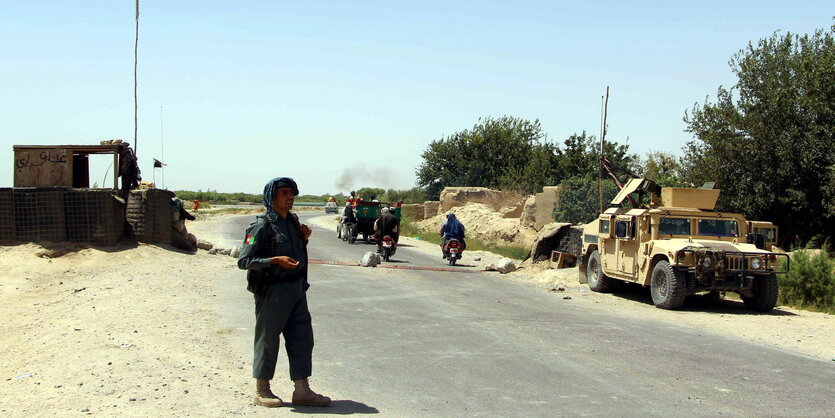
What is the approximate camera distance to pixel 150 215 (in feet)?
64.6

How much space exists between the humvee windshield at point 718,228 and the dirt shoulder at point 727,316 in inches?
54.8

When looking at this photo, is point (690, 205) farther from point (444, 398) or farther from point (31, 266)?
point (31, 266)

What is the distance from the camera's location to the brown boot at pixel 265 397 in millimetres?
6367

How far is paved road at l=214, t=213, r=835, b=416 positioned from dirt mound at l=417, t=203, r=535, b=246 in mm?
22857

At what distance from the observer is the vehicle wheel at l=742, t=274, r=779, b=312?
13938mm

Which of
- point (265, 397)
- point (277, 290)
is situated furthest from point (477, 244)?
point (277, 290)

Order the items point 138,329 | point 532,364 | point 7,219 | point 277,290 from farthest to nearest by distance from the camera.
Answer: point 7,219, point 138,329, point 532,364, point 277,290

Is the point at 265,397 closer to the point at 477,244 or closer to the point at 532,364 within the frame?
the point at 532,364

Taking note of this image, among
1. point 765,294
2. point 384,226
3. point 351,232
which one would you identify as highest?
point 384,226

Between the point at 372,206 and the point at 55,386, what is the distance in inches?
1068

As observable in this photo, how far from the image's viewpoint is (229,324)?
10.6 m

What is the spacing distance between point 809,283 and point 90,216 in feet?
51.8

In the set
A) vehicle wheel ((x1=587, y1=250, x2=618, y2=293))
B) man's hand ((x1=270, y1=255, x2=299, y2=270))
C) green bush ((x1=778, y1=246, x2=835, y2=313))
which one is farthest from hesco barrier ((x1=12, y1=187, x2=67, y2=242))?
green bush ((x1=778, y1=246, x2=835, y2=313))

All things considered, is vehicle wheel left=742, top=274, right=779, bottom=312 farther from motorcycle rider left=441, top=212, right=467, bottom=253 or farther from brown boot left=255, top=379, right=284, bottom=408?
motorcycle rider left=441, top=212, right=467, bottom=253
